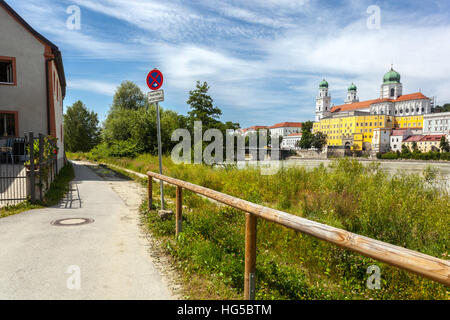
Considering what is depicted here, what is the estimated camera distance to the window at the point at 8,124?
1633 cm

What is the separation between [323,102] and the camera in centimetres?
17312

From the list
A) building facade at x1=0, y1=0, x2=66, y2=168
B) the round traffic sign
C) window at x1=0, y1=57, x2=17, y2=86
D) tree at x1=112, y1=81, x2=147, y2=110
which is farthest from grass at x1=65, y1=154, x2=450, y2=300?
tree at x1=112, y1=81, x2=147, y2=110

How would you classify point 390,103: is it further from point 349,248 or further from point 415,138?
point 349,248

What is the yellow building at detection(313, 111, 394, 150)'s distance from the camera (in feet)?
415

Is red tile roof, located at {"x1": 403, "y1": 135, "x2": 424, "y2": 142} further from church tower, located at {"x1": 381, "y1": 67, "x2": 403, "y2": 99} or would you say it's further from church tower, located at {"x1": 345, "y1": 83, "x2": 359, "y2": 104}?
church tower, located at {"x1": 345, "y1": 83, "x2": 359, "y2": 104}

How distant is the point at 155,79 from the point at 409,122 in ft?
496

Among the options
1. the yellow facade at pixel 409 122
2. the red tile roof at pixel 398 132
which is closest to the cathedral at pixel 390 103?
the yellow facade at pixel 409 122

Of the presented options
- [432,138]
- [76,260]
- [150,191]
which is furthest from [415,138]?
[76,260]

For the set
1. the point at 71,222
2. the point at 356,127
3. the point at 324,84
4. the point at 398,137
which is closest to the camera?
the point at 71,222

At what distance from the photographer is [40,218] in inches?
262
